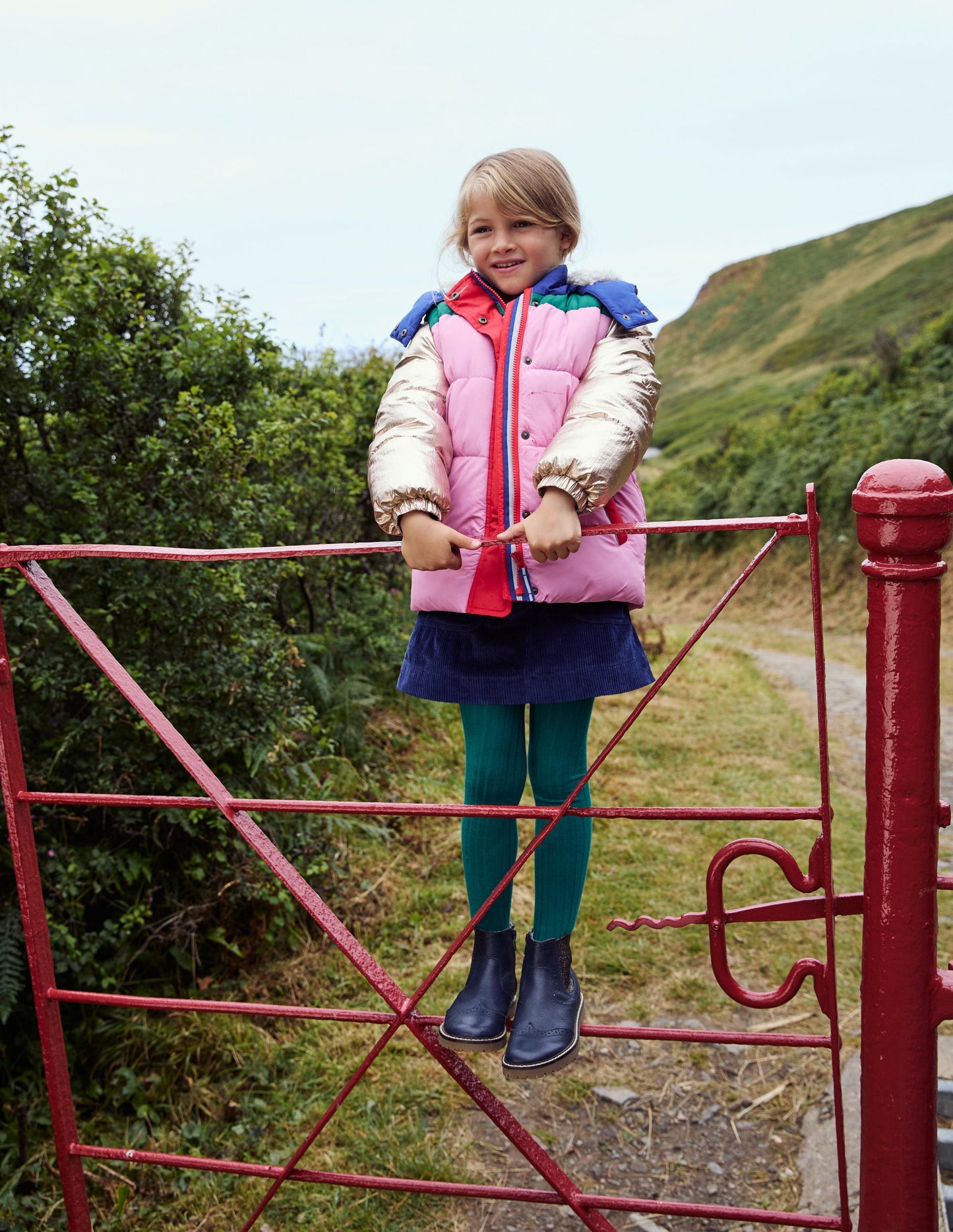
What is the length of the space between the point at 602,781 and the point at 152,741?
9.17ft

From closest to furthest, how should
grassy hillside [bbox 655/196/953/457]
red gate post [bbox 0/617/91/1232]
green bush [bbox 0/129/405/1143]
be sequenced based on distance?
red gate post [bbox 0/617/91/1232]
green bush [bbox 0/129/405/1143]
grassy hillside [bbox 655/196/953/457]

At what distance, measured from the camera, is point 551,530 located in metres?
1.66

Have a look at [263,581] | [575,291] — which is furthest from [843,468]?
[575,291]

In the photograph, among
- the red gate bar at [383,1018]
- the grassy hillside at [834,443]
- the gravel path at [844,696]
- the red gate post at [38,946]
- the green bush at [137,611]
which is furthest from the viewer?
the grassy hillside at [834,443]

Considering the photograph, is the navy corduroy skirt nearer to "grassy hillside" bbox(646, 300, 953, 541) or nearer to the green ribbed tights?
the green ribbed tights

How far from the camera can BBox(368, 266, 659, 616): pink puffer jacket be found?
5.98 feet

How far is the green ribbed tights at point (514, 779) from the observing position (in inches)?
76.8

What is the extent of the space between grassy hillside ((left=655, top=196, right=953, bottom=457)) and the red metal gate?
17.2 meters

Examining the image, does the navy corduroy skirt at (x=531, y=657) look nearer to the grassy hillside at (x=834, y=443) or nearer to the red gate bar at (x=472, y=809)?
the red gate bar at (x=472, y=809)

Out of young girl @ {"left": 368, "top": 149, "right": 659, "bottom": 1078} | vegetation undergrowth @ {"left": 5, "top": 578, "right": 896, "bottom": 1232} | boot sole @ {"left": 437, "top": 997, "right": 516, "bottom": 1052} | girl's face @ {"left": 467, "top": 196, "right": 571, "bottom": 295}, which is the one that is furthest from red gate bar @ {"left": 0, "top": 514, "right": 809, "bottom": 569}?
vegetation undergrowth @ {"left": 5, "top": 578, "right": 896, "bottom": 1232}

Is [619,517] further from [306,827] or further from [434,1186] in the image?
[306,827]

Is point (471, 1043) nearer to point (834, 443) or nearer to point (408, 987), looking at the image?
point (408, 987)

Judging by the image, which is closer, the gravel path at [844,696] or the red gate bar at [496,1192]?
the red gate bar at [496,1192]

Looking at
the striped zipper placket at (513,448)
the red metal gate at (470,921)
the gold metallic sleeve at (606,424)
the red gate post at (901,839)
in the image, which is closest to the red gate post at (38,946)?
the red metal gate at (470,921)
